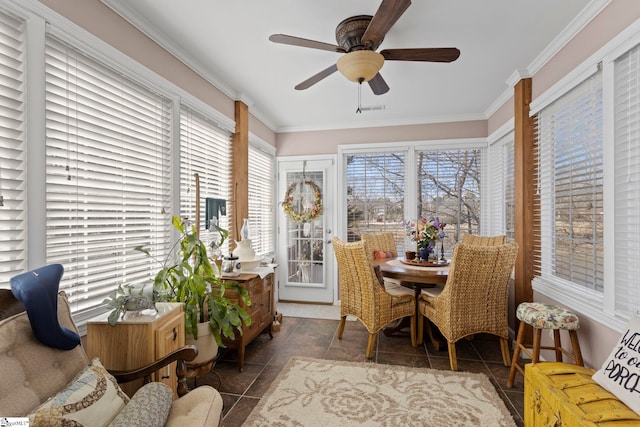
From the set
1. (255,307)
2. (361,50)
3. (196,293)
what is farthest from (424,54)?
(255,307)

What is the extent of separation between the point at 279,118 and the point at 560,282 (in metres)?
3.60

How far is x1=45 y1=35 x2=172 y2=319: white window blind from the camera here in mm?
1644

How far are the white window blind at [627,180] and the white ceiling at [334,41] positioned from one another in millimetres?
574

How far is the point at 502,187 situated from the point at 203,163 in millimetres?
3343

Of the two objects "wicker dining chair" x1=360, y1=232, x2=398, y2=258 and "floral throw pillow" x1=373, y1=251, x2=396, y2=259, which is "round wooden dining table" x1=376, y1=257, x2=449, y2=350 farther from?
"wicker dining chair" x1=360, y1=232, x2=398, y2=258

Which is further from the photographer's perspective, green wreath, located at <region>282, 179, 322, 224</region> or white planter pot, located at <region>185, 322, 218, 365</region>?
green wreath, located at <region>282, 179, 322, 224</region>

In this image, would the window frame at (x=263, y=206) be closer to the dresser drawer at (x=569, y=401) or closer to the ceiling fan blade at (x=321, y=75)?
the ceiling fan blade at (x=321, y=75)

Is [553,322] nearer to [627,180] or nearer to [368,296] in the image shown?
[627,180]

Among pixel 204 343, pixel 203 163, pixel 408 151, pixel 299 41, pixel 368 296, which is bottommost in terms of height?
pixel 204 343

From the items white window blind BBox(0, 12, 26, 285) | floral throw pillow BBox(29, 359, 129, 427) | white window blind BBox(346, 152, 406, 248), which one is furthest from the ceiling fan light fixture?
white window blind BBox(346, 152, 406, 248)

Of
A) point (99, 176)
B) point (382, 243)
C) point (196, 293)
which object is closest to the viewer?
point (99, 176)

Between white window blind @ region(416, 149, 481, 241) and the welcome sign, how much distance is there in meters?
2.72

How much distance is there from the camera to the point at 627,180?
5.82ft

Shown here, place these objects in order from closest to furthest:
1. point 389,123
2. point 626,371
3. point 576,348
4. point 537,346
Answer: point 626,371
point 576,348
point 537,346
point 389,123
